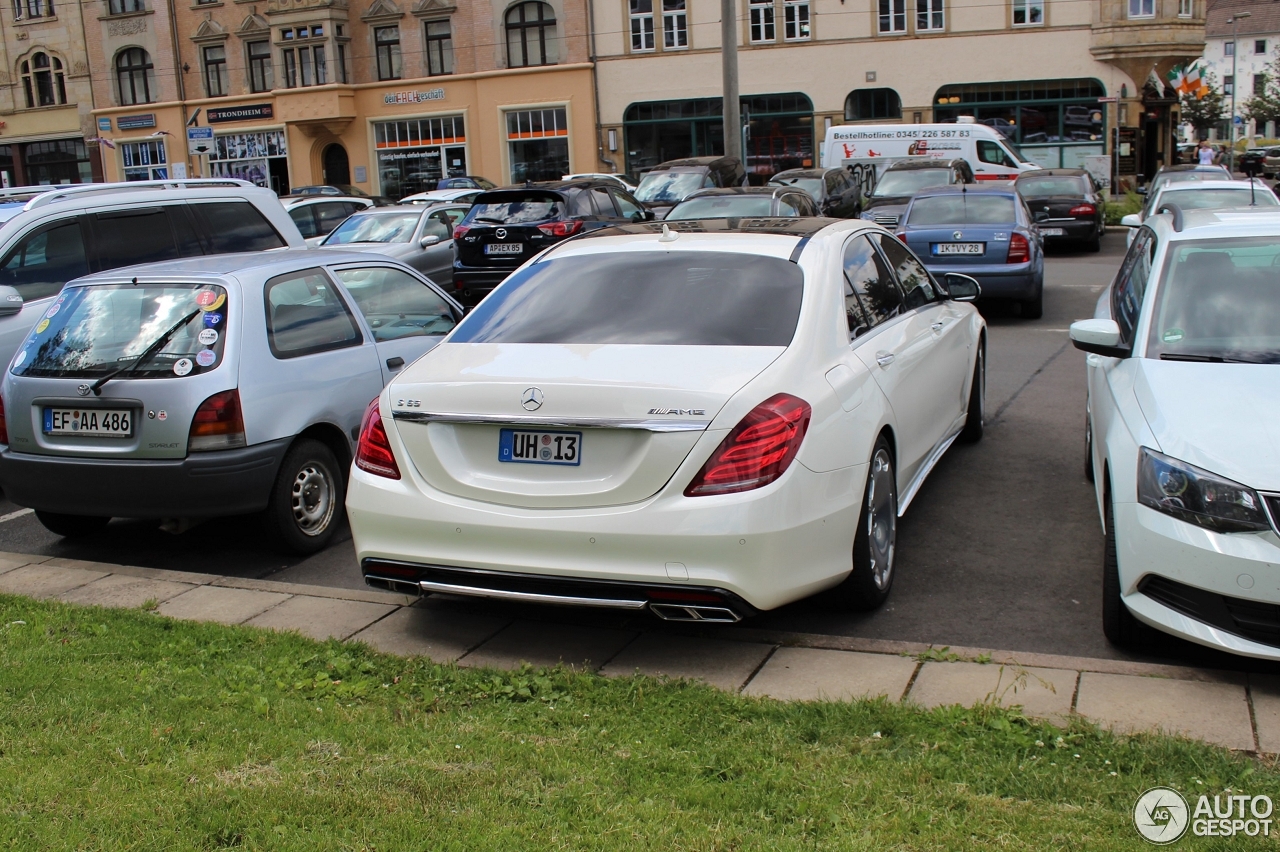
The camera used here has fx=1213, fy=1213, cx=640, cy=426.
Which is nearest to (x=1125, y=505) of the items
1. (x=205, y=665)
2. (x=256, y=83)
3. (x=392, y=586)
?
(x=392, y=586)

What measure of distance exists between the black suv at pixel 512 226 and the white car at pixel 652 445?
10486mm

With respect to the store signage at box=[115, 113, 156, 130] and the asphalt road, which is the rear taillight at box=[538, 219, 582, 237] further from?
the store signage at box=[115, 113, 156, 130]

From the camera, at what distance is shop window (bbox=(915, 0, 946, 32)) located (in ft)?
133

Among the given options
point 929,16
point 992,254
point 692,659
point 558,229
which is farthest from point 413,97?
point 692,659

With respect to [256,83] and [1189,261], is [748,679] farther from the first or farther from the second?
[256,83]

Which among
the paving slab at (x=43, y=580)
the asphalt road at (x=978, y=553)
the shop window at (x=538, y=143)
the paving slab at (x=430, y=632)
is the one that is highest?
the shop window at (x=538, y=143)

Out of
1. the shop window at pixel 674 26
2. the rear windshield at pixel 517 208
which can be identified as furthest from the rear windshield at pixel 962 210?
the shop window at pixel 674 26

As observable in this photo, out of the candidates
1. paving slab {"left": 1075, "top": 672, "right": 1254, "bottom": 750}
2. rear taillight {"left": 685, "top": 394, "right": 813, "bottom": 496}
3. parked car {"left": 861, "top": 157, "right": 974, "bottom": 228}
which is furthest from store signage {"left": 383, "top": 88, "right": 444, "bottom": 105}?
paving slab {"left": 1075, "top": 672, "right": 1254, "bottom": 750}

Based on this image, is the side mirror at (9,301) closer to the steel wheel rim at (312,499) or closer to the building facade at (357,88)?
the steel wheel rim at (312,499)

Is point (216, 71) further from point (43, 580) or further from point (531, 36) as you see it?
point (43, 580)

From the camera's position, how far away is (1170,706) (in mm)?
3961

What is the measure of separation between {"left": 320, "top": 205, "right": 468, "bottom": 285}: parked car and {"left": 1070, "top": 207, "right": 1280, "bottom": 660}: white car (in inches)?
454

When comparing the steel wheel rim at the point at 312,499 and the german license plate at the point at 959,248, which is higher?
A: the german license plate at the point at 959,248

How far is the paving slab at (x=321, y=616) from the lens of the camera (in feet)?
16.4
